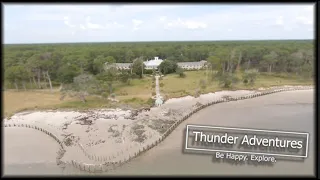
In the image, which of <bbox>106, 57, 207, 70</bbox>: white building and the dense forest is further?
<bbox>106, 57, 207, 70</bbox>: white building

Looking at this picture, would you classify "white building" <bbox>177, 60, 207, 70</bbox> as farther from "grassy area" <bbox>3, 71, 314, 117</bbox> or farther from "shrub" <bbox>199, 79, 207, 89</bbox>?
"shrub" <bbox>199, 79, 207, 89</bbox>

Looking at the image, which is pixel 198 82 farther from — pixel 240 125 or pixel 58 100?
pixel 58 100

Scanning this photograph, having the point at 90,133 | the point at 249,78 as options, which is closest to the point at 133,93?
the point at 90,133

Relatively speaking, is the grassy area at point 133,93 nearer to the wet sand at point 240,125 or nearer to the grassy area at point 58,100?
the grassy area at point 58,100

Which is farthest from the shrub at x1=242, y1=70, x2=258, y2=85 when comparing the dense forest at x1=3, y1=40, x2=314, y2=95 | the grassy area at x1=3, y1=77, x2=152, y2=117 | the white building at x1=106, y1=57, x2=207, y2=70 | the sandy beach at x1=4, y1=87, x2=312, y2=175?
the grassy area at x1=3, y1=77, x2=152, y2=117

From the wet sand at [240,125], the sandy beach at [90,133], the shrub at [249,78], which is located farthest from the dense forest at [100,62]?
the wet sand at [240,125]
